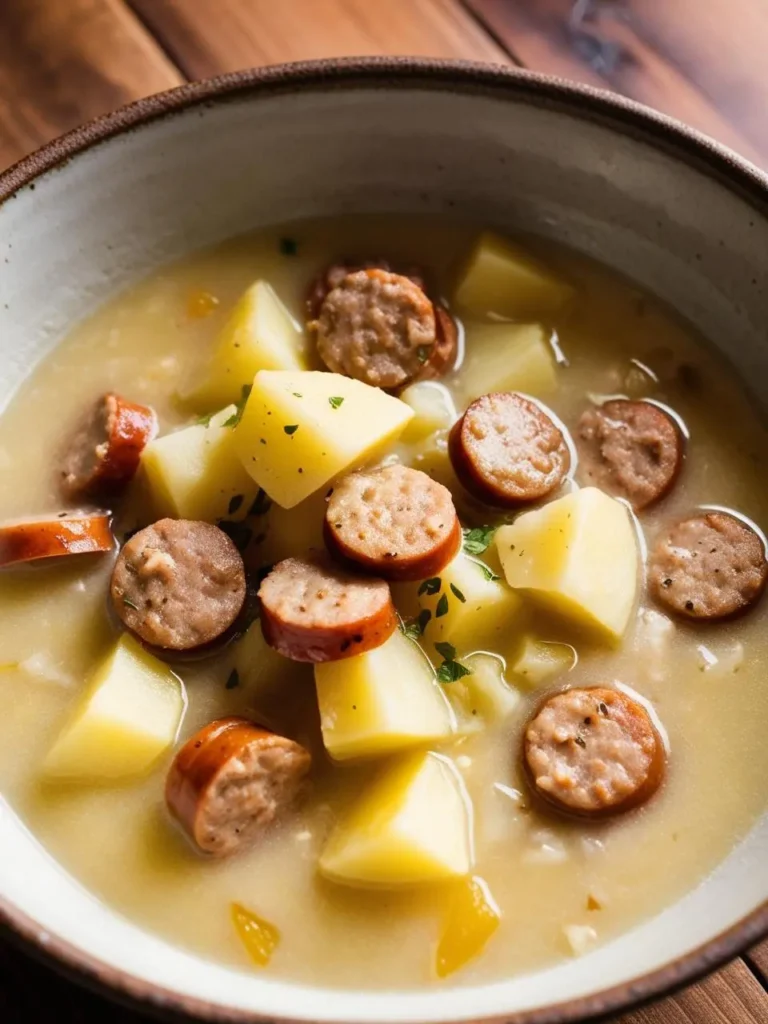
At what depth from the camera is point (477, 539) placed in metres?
2.58

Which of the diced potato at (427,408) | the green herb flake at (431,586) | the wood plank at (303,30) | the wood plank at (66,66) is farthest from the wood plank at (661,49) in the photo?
the green herb flake at (431,586)

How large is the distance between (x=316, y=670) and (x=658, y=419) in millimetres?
1008

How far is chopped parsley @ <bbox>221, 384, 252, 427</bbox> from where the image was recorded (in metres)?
2.68

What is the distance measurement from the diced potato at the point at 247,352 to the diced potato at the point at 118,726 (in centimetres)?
67

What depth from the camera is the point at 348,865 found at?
2.25 metres

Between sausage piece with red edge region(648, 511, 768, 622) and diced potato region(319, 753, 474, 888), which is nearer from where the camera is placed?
diced potato region(319, 753, 474, 888)

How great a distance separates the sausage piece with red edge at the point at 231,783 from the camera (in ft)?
7.30

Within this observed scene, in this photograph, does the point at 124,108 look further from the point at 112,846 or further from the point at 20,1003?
the point at 20,1003

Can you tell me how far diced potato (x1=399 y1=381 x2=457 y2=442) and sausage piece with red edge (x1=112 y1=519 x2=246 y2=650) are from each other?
20.5 inches

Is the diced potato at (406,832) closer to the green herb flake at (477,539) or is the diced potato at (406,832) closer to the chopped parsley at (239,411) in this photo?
the green herb flake at (477,539)

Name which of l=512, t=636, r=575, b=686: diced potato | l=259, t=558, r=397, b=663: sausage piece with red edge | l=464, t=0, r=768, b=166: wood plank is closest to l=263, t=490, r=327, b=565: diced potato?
l=259, t=558, r=397, b=663: sausage piece with red edge

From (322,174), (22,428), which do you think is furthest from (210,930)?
(322,174)

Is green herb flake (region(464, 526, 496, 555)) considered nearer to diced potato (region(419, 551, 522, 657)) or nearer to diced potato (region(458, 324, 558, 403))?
diced potato (region(419, 551, 522, 657))

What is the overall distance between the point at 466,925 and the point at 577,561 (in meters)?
0.76
